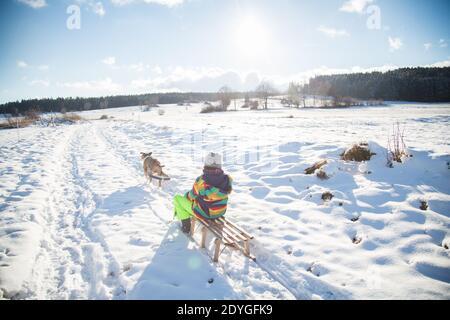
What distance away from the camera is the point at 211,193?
4.94m

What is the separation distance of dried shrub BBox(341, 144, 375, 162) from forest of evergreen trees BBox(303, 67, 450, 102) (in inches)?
3054

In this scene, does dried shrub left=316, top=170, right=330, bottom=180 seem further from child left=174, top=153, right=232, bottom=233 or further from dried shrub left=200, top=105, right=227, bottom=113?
dried shrub left=200, top=105, right=227, bottom=113

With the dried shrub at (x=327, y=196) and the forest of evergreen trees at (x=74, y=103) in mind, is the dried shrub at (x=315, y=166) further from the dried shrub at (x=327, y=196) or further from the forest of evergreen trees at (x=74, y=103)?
the forest of evergreen trees at (x=74, y=103)

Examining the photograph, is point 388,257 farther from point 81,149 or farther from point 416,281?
point 81,149

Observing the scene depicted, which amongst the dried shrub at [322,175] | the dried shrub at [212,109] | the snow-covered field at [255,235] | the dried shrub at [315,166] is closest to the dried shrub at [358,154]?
the snow-covered field at [255,235]

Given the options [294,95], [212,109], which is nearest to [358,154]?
[212,109]

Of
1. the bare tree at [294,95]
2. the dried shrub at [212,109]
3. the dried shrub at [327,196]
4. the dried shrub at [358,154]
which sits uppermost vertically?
the bare tree at [294,95]

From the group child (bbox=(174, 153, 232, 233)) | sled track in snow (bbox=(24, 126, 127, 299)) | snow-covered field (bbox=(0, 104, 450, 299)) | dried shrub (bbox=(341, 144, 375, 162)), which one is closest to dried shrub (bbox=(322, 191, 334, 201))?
snow-covered field (bbox=(0, 104, 450, 299))

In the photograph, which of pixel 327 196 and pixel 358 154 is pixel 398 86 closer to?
pixel 358 154

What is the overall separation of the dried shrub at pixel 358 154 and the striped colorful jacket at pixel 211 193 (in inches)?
217

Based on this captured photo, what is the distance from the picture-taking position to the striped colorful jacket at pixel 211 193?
193 inches

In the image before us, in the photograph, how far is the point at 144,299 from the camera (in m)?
3.80

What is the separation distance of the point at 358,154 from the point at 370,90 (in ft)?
322

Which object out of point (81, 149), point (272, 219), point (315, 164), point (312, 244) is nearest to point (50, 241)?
point (272, 219)
